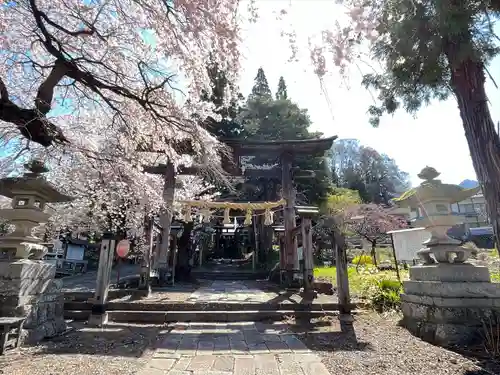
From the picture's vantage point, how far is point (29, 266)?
434 centimetres

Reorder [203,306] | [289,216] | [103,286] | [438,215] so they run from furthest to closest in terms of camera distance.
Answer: [289,216] → [203,306] → [103,286] → [438,215]

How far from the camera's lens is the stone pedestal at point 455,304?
12.8ft

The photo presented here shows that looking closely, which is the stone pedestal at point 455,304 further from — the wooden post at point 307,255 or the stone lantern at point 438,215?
the wooden post at point 307,255

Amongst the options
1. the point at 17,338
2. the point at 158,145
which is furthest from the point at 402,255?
the point at 17,338

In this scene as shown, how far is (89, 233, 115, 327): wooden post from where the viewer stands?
204 inches

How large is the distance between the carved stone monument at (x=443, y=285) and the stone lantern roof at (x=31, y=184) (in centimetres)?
635

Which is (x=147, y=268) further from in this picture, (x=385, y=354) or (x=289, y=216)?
(x=385, y=354)

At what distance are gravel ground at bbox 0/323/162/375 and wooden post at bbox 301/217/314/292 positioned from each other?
143 inches

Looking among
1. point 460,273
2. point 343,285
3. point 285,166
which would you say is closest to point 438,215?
point 460,273

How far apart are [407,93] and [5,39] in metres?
6.74

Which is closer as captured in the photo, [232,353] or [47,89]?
[232,353]

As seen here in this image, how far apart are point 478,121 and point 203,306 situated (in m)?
5.72

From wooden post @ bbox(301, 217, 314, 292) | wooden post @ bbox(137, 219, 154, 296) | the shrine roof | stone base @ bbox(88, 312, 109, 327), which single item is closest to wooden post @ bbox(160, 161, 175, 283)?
wooden post @ bbox(137, 219, 154, 296)

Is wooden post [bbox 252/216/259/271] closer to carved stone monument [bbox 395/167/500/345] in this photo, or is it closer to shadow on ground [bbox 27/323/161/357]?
shadow on ground [bbox 27/323/161/357]
